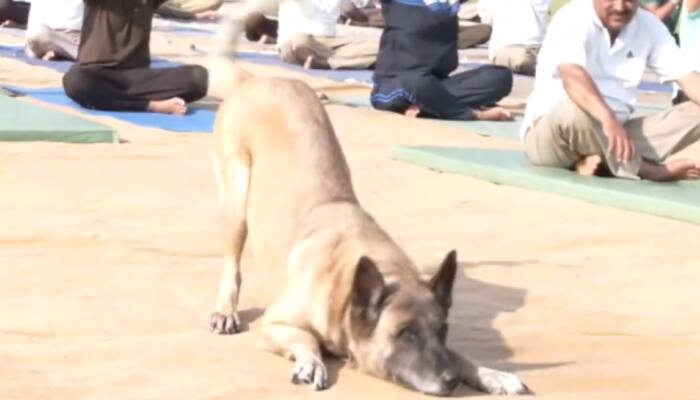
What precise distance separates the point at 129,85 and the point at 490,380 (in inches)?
260

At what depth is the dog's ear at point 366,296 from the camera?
459 cm

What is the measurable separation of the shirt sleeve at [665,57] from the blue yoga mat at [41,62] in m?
5.63

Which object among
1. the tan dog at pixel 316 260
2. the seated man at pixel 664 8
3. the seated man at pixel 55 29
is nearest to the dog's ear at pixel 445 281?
the tan dog at pixel 316 260

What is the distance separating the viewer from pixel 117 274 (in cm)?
610

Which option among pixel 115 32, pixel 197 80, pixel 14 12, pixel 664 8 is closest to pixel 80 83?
pixel 115 32

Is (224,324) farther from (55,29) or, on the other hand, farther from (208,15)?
(208,15)

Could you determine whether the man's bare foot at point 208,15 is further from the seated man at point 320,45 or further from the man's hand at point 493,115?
the man's hand at point 493,115

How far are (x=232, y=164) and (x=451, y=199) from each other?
93.5 inches

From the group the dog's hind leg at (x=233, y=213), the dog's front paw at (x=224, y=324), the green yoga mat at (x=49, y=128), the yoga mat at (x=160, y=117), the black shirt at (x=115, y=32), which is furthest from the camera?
the black shirt at (x=115, y=32)

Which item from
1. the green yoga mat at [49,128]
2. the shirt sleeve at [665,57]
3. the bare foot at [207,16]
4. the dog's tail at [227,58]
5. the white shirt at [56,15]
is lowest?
the bare foot at [207,16]

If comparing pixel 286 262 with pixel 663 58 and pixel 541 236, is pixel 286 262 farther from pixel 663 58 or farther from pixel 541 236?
pixel 663 58

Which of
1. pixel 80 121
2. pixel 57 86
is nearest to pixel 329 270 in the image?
pixel 80 121

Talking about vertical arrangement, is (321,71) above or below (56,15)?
below

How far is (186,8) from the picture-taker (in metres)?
20.9
